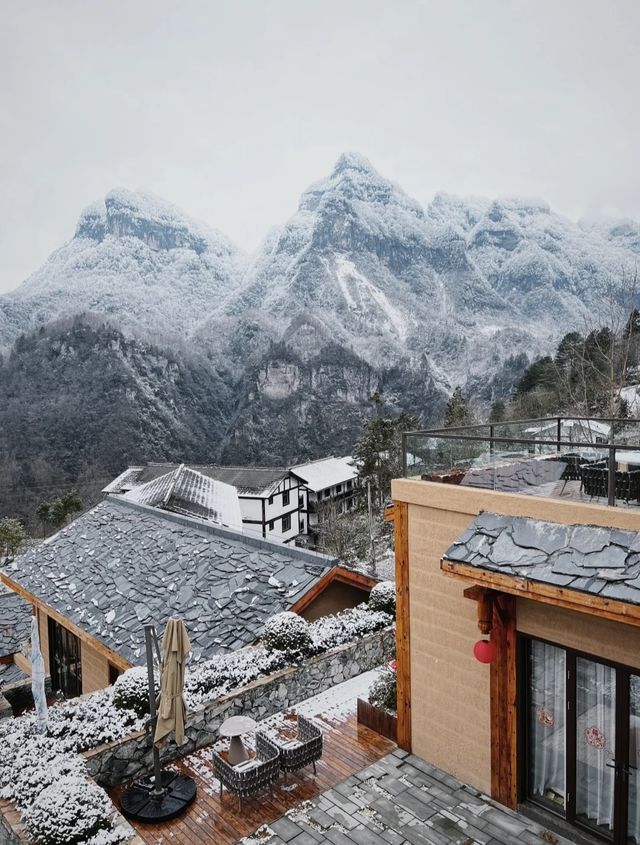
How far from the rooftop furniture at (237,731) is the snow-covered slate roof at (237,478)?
2907cm

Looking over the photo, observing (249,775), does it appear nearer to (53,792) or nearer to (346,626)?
(53,792)

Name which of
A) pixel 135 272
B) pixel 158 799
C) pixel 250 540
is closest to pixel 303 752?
pixel 158 799

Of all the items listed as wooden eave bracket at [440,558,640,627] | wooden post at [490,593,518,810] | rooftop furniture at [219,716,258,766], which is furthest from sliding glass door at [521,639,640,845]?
rooftop furniture at [219,716,258,766]

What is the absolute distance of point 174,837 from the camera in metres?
6.02

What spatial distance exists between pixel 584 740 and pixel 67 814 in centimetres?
500

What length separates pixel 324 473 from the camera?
4281 centimetres

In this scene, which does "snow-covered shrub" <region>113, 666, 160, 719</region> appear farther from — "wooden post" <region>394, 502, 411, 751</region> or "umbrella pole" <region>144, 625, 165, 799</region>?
"wooden post" <region>394, 502, 411, 751</region>

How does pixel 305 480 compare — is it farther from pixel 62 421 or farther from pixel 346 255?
pixel 346 255

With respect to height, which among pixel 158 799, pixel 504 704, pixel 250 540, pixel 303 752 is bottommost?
pixel 158 799

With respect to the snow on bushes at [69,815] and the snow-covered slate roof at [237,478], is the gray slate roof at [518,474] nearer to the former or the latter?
the snow on bushes at [69,815]

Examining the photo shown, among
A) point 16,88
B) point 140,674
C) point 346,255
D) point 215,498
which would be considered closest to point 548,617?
point 140,674

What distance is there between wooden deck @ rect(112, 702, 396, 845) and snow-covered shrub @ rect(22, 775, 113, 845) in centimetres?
92

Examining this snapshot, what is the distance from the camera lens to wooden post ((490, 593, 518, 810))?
226 inches

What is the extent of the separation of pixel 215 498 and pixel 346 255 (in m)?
101
